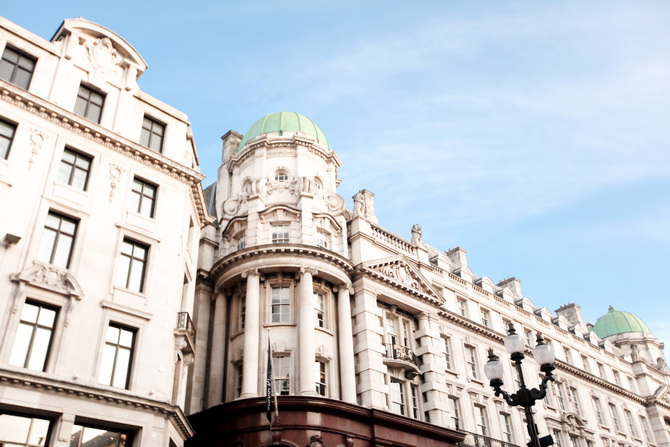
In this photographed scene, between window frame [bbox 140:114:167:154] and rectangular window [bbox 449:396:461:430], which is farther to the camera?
rectangular window [bbox 449:396:461:430]

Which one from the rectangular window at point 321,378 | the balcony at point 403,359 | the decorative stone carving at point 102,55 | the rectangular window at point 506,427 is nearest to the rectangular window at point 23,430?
the rectangular window at point 321,378

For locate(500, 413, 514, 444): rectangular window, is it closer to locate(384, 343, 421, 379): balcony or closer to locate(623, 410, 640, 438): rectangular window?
locate(384, 343, 421, 379): balcony

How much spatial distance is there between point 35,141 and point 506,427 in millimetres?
32843

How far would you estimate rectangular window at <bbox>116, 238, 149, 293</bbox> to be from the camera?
25.0 m

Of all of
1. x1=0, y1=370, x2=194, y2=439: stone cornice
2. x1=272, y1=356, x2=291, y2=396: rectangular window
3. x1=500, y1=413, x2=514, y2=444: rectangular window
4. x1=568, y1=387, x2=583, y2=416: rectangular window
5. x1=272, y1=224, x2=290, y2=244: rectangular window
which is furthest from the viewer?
x1=568, y1=387, x2=583, y2=416: rectangular window

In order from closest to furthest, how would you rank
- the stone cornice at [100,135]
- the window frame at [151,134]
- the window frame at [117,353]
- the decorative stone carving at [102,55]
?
the window frame at [117,353] < the stone cornice at [100,135] < the decorative stone carving at [102,55] < the window frame at [151,134]

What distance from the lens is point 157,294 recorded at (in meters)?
25.5

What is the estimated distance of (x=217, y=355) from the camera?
33312 mm

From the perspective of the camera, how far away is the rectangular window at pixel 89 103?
26.7 meters

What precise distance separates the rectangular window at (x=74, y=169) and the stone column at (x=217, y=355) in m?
11.8

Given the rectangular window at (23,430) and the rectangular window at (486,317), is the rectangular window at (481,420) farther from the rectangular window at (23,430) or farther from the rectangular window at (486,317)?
the rectangular window at (23,430)

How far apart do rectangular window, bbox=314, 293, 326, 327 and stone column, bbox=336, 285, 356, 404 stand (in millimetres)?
840

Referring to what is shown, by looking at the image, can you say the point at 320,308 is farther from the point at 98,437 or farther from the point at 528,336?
the point at 528,336

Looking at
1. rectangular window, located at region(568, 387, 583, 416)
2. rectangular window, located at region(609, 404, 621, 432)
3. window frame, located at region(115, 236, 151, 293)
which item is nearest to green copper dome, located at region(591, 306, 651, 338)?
rectangular window, located at region(609, 404, 621, 432)
